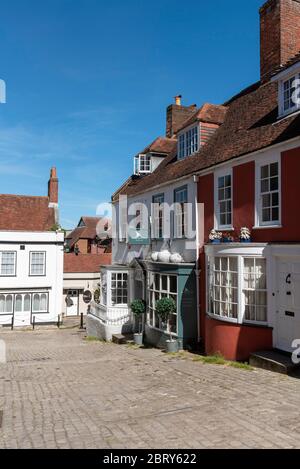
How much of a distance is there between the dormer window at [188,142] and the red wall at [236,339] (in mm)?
8366

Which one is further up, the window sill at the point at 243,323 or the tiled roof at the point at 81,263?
the tiled roof at the point at 81,263

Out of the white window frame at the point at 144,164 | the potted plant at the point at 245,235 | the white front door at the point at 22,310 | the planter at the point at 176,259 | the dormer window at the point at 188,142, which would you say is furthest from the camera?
the white front door at the point at 22,310

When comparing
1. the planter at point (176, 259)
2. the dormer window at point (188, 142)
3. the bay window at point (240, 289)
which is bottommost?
the bay window at point (240, 289)

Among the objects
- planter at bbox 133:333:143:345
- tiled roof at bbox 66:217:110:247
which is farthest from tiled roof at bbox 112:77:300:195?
tiled roof at bbox 66:217:110:247

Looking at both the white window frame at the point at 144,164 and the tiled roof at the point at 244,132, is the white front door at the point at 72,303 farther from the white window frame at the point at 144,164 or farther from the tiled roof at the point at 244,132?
the tiled roof at the point at 244,132

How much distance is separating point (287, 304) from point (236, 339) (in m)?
2.06

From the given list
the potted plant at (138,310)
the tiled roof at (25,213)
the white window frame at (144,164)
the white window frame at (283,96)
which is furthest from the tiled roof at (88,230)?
the white window frame at (283,96)

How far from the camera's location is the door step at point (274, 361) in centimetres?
1033

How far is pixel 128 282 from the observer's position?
21.9m

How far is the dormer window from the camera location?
18234mm

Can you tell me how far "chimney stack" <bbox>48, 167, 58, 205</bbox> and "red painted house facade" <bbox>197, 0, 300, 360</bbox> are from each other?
917 inches

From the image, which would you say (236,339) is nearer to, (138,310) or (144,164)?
(138,310)

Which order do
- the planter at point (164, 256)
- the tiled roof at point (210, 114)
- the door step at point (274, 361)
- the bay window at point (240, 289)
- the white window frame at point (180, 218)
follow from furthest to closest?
the tiled roof at point (210, 114) < the planter at point (164, 256) < the white window frame at point (180, 218) < the bay window at point (240, 289) < the door step at point (274, 361)
